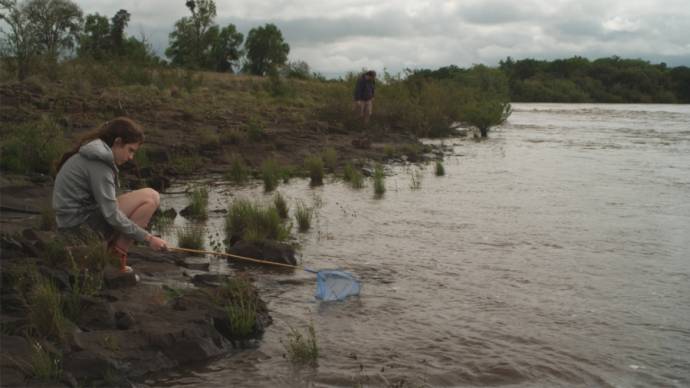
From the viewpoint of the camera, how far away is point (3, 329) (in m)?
4.95

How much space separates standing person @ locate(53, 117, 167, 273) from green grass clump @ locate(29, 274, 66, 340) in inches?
37.5

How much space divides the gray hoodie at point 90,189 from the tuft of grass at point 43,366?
64.4 inches

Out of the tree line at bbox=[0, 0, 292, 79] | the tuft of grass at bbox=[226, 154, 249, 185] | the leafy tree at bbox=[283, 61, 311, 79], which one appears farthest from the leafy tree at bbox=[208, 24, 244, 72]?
the tuft of grass at bbox=[226, 154, 249, 185]

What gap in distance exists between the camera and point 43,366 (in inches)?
176

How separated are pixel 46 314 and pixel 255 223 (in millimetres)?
4447

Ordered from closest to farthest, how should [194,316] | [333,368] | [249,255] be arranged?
[333,368], [194,316], [249,255]

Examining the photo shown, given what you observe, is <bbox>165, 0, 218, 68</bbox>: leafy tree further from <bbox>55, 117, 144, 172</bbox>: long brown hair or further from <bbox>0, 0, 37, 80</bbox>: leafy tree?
<bbox>55, 117, 144, 172</bbox>: long brown hair

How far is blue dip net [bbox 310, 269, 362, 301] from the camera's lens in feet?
22.6

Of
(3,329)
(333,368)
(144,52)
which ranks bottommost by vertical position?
(333,368)

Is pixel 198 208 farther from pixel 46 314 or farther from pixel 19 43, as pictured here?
pixel 19 43

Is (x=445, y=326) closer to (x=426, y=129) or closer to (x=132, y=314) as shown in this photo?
(x=132, y=314)

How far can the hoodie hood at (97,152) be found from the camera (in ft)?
19.6

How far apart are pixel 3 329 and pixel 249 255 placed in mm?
3379

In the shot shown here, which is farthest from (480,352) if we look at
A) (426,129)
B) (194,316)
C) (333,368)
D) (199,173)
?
Answer: (426,129)
